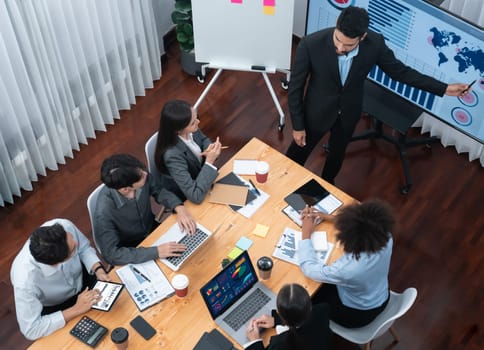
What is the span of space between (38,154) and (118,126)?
2.61 feet

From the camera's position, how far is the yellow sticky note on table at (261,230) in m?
3.35

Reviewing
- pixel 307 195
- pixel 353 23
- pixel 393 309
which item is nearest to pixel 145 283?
pixel 307 195

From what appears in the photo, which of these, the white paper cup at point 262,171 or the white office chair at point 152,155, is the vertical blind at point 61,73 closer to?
the white office chair at point 152,155

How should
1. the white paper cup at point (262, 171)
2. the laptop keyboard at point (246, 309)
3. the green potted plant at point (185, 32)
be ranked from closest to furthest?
the laptop keyboard at point (246, 309), the white paper cup at point (262, 171), the green potted plant at point (185, 32)

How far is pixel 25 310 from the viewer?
115 inches

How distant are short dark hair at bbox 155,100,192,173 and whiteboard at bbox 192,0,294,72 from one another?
1.39m

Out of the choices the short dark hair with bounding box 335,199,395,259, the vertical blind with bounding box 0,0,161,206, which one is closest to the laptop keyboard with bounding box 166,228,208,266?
the short dark hair with bounding box 335,199,395,259

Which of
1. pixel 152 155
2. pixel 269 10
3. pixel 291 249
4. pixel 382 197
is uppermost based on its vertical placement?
pixel 269 10

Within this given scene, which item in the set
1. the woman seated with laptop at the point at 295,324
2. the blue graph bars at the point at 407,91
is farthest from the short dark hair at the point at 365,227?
the blue graph bars at the point at 407,91

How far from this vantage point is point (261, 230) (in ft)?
11.1

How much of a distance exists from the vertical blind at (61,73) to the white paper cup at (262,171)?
1.83 meters

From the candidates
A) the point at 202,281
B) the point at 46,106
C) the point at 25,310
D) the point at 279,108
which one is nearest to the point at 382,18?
the point at 279,108

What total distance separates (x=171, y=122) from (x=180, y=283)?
96 cm

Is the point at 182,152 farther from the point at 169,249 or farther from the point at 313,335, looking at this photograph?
the point at 313,335
